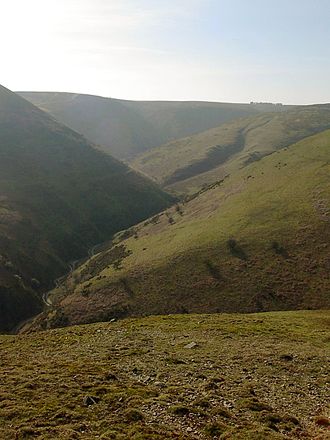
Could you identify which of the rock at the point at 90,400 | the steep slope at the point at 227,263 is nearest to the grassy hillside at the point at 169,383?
the rock at the point at 90,400

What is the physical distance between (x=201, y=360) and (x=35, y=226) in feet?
290

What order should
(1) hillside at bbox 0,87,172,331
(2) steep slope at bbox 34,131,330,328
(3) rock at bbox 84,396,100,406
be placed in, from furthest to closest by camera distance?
(1) hillside at bbox 0,87,172,331
(2) steep slope at bbox 34,131,330,328
(3) rock at bbox 84,396,100,406

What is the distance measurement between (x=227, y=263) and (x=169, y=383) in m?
40.5

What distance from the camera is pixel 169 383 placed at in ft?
82.8

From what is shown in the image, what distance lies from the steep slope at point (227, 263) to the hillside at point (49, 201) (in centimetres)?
921

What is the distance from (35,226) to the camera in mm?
110062

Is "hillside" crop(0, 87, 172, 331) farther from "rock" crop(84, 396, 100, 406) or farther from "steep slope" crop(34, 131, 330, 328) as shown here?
"rock" crop(84, 396, 100, 406)

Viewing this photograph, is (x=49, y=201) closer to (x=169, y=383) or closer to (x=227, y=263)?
(x=227, y=263)

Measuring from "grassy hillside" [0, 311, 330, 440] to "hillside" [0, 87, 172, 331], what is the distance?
42.8m

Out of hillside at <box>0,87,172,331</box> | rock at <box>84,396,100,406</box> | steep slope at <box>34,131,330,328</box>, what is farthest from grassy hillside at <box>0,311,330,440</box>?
hillside at <box>0,87,172,331</box>

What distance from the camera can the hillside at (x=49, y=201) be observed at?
285ft

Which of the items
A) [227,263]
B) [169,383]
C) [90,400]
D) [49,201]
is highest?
[90,400]

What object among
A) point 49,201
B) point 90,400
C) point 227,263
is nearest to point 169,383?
point 90,400

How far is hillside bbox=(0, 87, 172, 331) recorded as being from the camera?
8694cm
